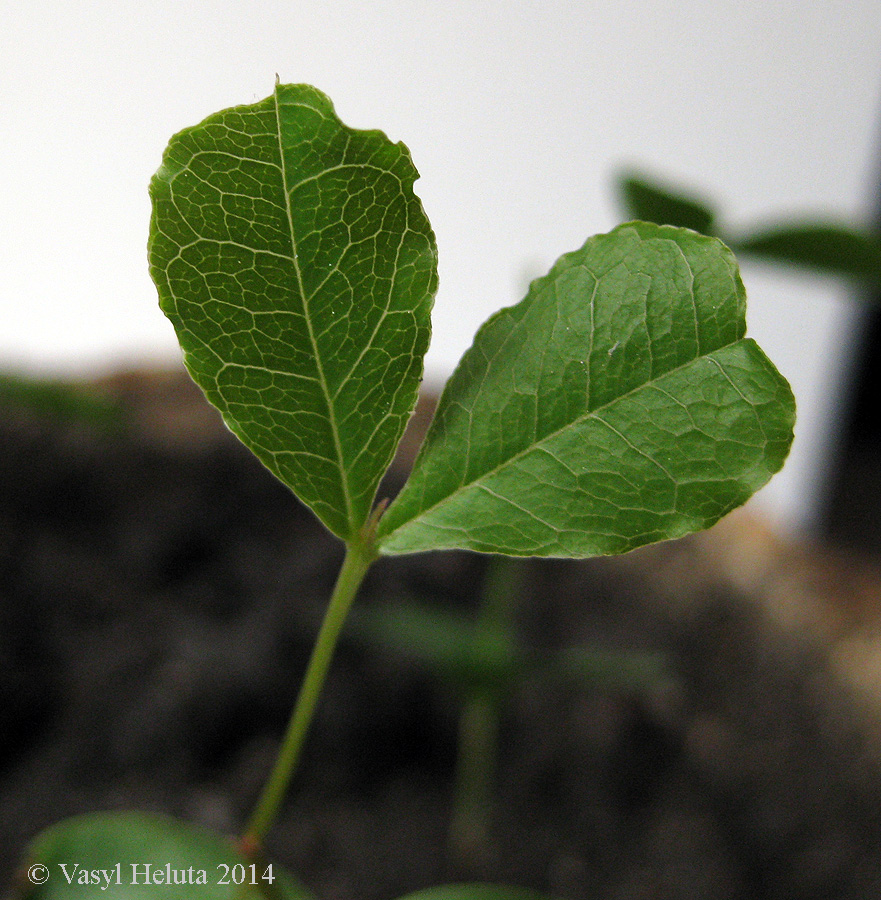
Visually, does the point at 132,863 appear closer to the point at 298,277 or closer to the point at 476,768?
the point at 298,277

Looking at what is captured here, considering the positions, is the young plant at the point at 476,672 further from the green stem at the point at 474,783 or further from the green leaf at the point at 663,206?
the green leaf at the point at 663,206

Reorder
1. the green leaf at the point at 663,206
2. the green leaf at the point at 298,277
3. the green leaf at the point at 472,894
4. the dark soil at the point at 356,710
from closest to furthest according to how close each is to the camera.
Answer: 1. the green leaf at the point at 298,277
2. the green leaf at the point at 472,894
3. the green leaf at the point at 663,206
4. the dark soil at the point at 356,710

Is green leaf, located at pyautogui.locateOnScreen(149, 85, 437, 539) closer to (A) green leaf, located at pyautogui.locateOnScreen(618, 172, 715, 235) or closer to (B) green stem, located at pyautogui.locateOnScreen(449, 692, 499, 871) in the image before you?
(A) green leaf, located at pyautogui.locateOnScreen(618, 172, 715, 235)

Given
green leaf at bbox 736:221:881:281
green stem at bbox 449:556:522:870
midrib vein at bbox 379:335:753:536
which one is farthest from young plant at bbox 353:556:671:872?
midrib vein at bbox 379:335:753:536

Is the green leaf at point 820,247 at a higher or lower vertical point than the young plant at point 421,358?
higher

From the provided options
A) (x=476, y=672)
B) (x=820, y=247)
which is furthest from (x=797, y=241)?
(x=476, y=672)

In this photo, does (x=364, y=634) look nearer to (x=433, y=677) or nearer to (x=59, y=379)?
(x=433, y=677)

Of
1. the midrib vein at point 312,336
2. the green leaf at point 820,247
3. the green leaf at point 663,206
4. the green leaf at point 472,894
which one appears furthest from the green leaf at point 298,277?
the green leaf at point 820,247
